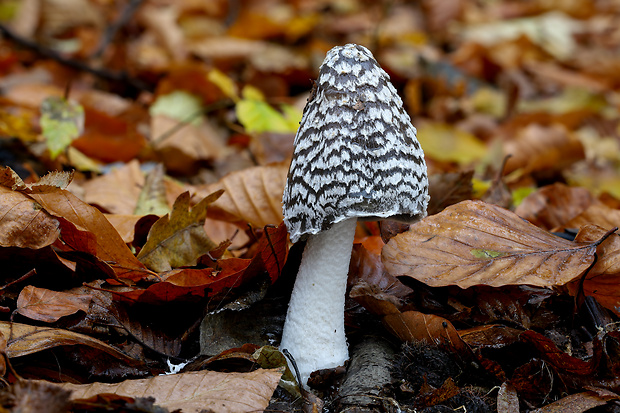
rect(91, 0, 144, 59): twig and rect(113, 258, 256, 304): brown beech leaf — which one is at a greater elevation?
rect(91, 0, 144, 59): twig

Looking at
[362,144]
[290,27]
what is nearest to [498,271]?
[362,144]

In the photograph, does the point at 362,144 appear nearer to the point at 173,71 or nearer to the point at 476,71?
the point at 173,71

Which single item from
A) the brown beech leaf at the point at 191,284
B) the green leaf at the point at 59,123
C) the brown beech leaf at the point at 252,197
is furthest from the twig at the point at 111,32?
the brown beech leaf at the point at 191,284

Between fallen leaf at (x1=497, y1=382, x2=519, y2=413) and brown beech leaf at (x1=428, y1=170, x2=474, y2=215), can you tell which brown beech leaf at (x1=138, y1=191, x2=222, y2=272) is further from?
fallen leaf at (x1=497, y1=382, x2=519, y2=413)

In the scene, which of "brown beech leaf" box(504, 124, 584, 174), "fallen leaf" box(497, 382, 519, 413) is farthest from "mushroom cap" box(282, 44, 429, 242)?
"brown beech leaf" box(504, 124, 584, 174)

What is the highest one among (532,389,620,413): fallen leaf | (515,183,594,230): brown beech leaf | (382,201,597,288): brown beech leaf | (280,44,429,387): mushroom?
(280,44,429,387): mushroom

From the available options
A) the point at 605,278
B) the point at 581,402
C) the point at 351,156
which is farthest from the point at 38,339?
the point at 605,278

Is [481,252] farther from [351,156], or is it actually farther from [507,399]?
[351,156]
